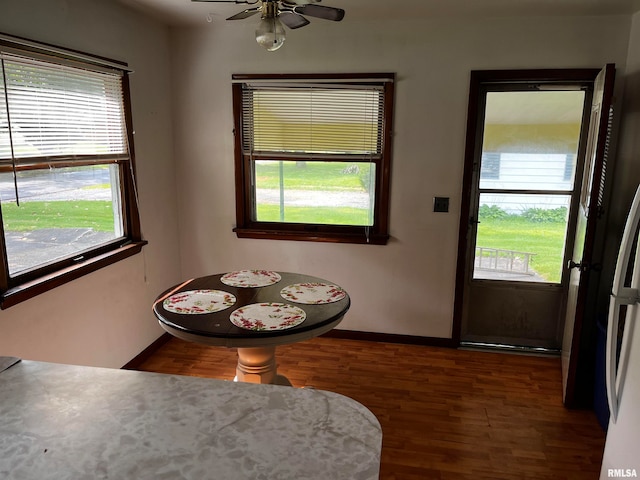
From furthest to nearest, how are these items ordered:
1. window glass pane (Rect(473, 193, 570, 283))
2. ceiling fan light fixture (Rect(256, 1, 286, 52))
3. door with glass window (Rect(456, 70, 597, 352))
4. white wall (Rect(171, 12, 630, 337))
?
1. window glass pane (Rect(473, 193, 570, 283))
2. door with glass window (Rect(456, 70, 597, 352))
3. white wall (Rect(171, 12, 630, 337))
4. ceiling fan light fixture (Rect(256, 1, 286, 52))

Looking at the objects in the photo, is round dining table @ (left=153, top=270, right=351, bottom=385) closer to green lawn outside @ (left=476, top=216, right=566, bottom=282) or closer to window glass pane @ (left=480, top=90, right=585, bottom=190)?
green lawn outside @ (left=476, top=216, right=566, bottom=282)

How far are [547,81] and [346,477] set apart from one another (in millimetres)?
2962

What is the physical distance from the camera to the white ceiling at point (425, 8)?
8.32 feet

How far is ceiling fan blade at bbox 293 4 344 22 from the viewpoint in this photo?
5.79ft

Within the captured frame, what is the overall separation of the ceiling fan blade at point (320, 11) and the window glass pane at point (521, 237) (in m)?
1.88

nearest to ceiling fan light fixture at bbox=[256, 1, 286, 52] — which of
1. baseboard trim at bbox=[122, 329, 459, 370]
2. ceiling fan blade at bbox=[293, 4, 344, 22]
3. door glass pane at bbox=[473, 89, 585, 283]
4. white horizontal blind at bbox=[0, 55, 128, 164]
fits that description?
ceiling fan blade at bbox=[293, 4, 344, 22]

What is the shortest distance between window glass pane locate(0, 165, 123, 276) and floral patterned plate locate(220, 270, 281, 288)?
0.85m

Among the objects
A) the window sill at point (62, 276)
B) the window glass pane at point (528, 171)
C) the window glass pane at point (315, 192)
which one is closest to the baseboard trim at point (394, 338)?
the window glass pane at point (315, 192)

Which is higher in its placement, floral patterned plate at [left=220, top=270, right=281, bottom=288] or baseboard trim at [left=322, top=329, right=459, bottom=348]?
floral patterned plate at [left=220, top=270, right=281, bottom=288]

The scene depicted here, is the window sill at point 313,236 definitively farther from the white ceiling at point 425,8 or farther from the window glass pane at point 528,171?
the white ceiling at point 425,8

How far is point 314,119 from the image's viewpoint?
10.5 feet

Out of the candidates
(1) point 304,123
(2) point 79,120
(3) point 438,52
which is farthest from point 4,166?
(3) point 438,52

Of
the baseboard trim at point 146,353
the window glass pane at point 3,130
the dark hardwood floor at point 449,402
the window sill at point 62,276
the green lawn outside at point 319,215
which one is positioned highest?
the window glass pane at point 3,130

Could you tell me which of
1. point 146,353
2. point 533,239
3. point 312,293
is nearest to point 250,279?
point 312,293
